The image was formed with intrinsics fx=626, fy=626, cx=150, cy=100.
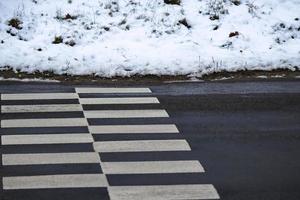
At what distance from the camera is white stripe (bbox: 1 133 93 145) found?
26.2ft

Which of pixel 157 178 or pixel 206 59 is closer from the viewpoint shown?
pixel 157 178

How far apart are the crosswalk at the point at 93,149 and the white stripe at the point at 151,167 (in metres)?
0.01

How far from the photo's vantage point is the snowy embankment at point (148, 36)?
12.5 meters

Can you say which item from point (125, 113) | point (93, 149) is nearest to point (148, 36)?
point (125, 113)

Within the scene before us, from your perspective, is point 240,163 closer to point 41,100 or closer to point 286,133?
point 286,133

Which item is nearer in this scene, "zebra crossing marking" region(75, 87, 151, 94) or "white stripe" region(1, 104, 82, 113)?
"white stripe" region(1, 104, 82, 113)

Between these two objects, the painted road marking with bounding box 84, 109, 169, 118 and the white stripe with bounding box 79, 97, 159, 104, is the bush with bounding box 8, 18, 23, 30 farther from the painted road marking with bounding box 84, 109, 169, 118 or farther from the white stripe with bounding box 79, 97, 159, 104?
the painted road marking with bounding box 84, 109, 169, 118

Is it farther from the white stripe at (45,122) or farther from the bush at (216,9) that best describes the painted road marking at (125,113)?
the bush at (216,9)

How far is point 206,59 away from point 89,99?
3.53 m

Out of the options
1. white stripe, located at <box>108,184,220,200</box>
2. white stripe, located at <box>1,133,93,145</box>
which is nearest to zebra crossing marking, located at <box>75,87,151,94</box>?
white stripe, located at <box>1,133,93,145</box>

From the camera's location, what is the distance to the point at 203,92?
35.1 ft

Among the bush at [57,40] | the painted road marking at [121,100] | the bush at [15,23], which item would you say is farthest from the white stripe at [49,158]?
the bush at [15,23]

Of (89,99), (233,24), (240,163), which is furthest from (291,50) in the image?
(240,163)

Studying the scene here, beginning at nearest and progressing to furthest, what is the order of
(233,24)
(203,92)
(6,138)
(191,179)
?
(191,179), (6,138), (203,92), (233,24)
